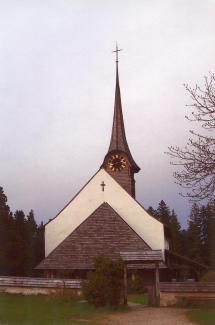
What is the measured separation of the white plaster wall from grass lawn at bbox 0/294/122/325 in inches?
531

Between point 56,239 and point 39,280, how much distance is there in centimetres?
1181

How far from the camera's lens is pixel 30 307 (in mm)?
20969

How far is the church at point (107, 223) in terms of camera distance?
31703 millimetres

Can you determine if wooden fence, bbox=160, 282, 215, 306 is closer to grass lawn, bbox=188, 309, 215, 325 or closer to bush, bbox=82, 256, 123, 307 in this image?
bush, bbox=82, 256, 123, 307

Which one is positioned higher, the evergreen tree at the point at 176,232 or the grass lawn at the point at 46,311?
the evergreen tree at the point at 176,232

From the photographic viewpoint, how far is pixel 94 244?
32281 mm

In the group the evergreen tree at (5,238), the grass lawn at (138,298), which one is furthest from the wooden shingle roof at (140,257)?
the evergreen tree at (5,238)

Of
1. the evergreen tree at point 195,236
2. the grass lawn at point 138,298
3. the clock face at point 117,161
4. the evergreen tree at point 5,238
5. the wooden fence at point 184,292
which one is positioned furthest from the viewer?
the evergreen tree at point 195,236

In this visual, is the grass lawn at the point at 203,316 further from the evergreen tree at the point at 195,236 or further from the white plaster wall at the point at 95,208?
the evergreen tree at the point at 195,236

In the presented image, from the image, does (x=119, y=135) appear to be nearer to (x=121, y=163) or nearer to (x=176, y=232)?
(x=121, y=163)

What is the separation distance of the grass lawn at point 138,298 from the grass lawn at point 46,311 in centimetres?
327

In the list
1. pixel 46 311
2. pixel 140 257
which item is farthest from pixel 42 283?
pixel 46 311

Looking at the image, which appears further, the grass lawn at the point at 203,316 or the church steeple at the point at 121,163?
the church steeple at the point at 121,163

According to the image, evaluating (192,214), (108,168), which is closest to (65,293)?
(108,168)
